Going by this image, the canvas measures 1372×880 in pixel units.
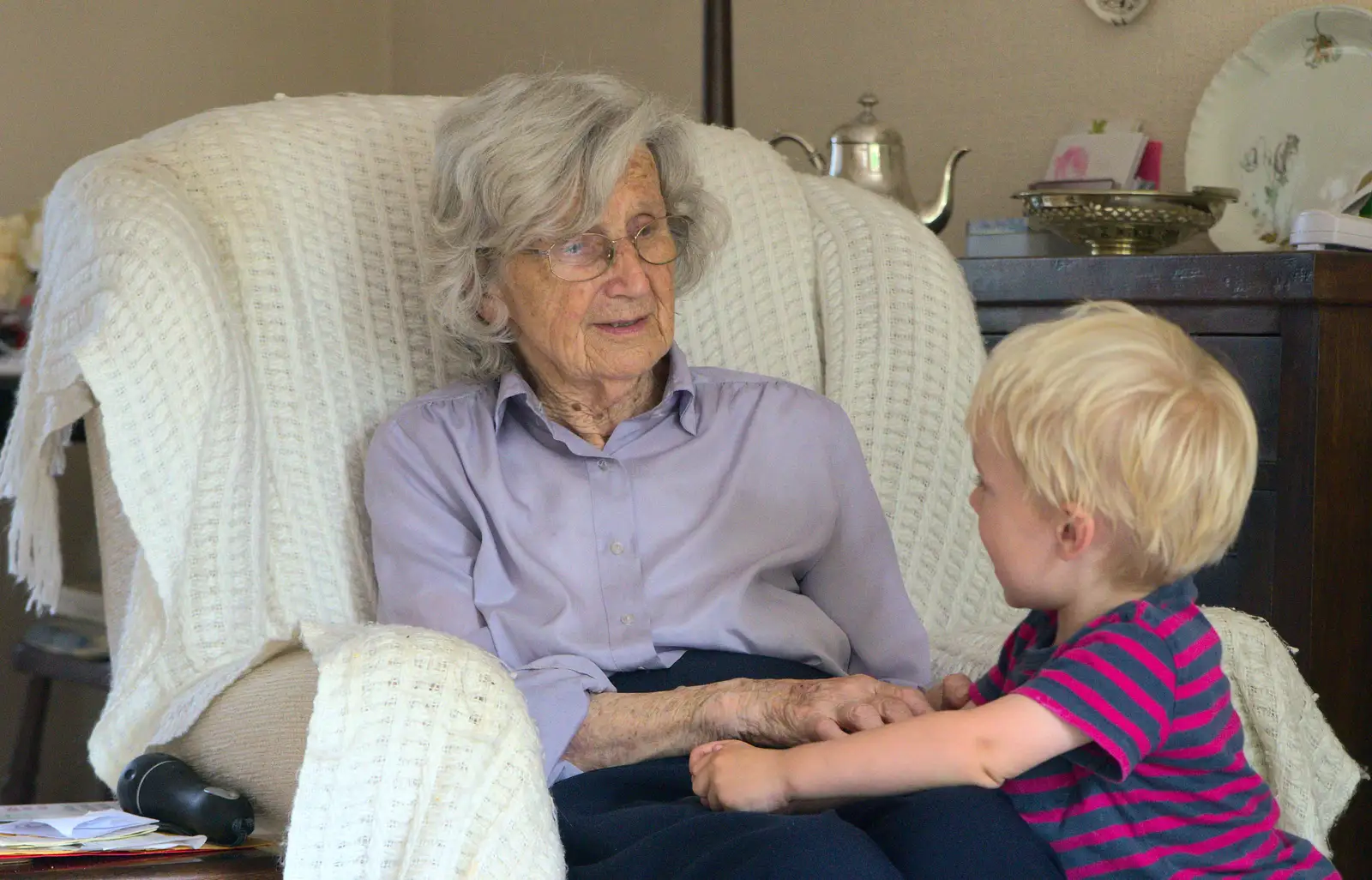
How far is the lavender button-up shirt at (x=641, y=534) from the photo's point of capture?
4.90 feet

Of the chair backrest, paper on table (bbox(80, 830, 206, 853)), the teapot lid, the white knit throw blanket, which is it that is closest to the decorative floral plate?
the teapot lid

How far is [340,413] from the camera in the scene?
165 cm

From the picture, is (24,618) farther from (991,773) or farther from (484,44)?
(991,773)

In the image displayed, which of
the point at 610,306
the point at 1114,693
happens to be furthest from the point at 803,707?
the point at 610,306

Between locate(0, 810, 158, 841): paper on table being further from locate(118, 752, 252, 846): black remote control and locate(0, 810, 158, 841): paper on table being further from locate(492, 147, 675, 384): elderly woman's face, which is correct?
locate(492, 147, 675, 384): elderly woman's face

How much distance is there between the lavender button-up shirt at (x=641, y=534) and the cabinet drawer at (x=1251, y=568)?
65cm

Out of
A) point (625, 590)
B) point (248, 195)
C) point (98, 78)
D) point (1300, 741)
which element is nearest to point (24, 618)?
point (98, 78)

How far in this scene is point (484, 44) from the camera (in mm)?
3660

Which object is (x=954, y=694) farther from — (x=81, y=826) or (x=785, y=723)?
(x=81, y=826)

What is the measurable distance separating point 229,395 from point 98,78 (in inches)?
80.2

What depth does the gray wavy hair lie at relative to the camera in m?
1.54

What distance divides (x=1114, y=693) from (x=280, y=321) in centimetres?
99

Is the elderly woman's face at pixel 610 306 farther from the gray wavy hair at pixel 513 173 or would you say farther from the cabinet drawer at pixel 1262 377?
the cabinet drawer at pixel 1262 377

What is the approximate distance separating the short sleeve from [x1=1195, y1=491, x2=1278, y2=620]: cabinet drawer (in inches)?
39.1
